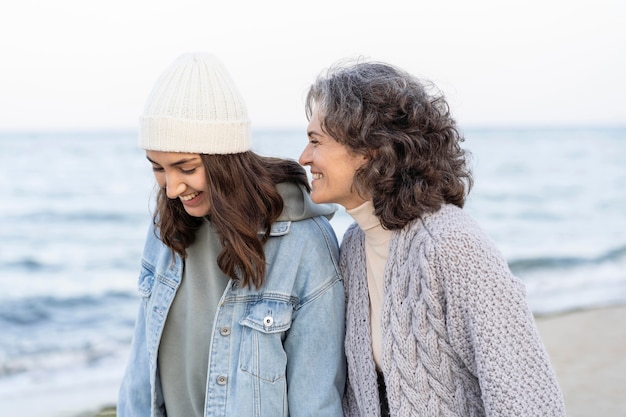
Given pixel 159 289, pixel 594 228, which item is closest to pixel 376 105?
pixel 159 289

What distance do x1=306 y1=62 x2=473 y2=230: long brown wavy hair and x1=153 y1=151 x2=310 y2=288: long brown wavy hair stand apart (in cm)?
29

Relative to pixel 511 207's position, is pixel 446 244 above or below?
above

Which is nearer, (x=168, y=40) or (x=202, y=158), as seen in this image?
(x=202, y=158)

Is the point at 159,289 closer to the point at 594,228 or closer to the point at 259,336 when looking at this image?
the point at 259,336

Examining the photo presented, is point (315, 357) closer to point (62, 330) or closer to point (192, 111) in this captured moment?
point (192, 111)

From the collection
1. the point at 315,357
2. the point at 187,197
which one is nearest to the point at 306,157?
the point at 187,197

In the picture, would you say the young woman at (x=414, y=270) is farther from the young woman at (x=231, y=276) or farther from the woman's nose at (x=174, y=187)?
the woman's nose at (x=174, y=187)

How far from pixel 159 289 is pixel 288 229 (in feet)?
1.73

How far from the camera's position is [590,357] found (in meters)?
5.89

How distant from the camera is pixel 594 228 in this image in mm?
14289

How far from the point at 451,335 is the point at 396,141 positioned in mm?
A: 611

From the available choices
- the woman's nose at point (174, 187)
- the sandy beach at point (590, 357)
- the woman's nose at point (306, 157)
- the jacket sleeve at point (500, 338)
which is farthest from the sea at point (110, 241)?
the sandy beach at point (590, 357)

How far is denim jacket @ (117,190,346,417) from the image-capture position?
232 cm

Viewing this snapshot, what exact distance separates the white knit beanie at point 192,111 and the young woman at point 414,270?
278mm
